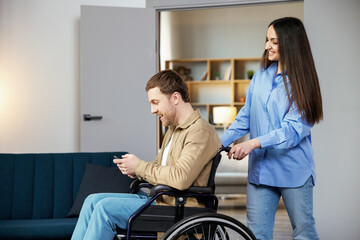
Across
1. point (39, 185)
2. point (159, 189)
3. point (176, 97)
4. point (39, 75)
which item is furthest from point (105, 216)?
point (39, 75)

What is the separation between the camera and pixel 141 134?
4.38m

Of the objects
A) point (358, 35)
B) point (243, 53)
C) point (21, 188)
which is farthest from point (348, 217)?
point (243, 53)

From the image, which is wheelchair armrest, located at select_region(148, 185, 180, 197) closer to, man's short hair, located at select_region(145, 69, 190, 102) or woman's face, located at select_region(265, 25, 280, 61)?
man's short hair, located at select_region(145, 69, 190, 102)

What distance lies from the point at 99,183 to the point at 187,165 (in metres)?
1.49

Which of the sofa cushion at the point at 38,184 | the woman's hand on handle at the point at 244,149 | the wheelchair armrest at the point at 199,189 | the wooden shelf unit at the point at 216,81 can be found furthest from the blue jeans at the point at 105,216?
the wooden shelf unit at the point at 216,81

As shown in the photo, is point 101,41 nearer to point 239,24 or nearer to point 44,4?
point 44,4

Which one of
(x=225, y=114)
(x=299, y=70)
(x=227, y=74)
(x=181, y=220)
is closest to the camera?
(x=181, y=220)

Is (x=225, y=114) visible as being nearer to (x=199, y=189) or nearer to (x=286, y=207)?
(x=286, y=207)

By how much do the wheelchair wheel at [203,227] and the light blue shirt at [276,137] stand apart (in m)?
0.29

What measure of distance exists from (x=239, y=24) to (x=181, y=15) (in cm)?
112

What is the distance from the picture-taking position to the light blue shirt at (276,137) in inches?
76.0

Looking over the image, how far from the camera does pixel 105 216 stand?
6.07 feet

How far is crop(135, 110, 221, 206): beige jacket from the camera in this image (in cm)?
184

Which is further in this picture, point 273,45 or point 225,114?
point 225,114
